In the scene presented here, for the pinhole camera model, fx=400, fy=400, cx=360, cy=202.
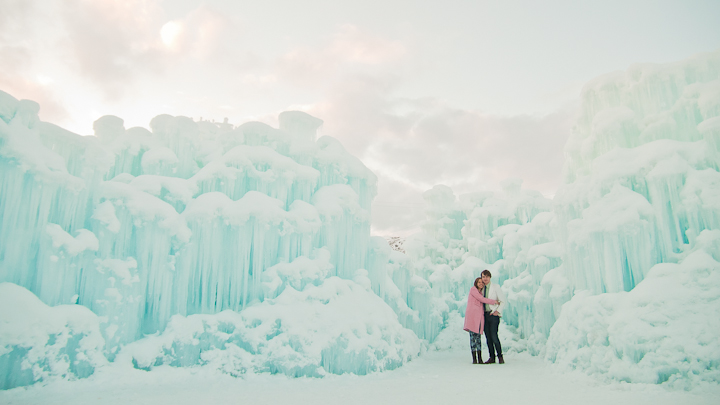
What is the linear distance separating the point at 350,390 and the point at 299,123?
7890 millimetres

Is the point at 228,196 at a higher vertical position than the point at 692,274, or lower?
higher

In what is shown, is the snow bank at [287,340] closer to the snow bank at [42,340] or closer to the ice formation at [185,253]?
the ice formation at [185,253]

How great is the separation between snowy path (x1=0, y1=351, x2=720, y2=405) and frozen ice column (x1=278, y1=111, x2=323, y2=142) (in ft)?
23.0

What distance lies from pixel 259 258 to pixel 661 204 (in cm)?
828

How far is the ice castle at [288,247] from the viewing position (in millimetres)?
6316

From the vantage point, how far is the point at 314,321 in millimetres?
8297

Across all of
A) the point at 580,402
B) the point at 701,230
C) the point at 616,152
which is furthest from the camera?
the point at 616,152

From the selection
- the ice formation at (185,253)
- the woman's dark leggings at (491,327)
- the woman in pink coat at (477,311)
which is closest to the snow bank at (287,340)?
the ice formation at (185,253)

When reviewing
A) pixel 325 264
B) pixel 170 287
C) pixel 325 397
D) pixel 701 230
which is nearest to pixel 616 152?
pixel 701 230

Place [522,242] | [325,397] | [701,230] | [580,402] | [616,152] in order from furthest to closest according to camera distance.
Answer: [522,242] → [616,152] → [701,230] → [325,397] → [580,402]

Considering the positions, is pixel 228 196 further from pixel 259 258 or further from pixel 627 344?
pixel 627 344

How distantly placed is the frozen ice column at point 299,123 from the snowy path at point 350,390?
7010 millimetres

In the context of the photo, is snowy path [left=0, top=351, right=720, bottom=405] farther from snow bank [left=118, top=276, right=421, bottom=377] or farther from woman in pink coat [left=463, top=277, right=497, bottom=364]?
woman in pink coat [left=463, top=277, right=497, bottom=364]

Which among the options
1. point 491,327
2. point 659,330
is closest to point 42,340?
point 491,327
